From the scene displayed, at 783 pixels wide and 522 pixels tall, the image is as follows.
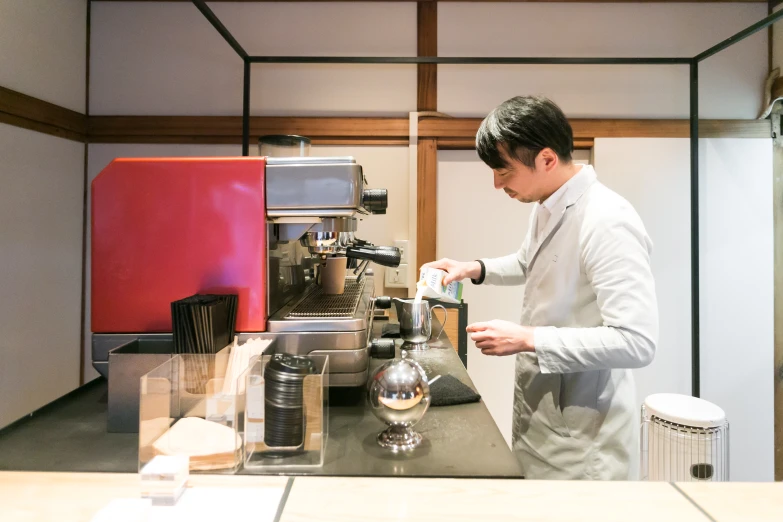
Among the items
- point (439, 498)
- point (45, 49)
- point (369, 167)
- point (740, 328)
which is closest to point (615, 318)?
point (439, 498)

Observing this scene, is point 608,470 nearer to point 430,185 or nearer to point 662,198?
point 430,185

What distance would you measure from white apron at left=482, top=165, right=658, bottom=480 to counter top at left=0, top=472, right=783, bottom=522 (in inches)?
15.6

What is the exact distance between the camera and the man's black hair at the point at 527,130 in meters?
1.27

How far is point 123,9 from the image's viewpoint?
2.79m

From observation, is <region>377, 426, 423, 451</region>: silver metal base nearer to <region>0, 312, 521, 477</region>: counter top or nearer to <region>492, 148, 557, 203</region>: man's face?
<region>0, 312, 521, 477</region>: counter top

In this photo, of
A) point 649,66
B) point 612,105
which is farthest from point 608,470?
point 649,66

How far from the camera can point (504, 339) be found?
1.22 metres

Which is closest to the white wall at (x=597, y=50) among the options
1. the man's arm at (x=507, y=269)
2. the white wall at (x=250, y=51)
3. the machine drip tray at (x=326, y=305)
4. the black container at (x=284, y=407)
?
the white wall at (x=250, y=51)

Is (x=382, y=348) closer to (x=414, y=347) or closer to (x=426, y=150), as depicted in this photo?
(x=414, y=347)

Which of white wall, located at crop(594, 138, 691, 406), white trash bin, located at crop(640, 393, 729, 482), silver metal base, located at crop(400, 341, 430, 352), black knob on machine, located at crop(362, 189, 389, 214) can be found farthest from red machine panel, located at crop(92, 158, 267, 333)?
white wall, located at crop(594, 138, 691, 406)

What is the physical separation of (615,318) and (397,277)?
70.6 inches

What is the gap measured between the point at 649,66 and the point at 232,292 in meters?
2.80

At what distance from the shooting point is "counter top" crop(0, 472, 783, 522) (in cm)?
72

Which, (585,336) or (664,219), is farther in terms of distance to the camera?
(664,219)
